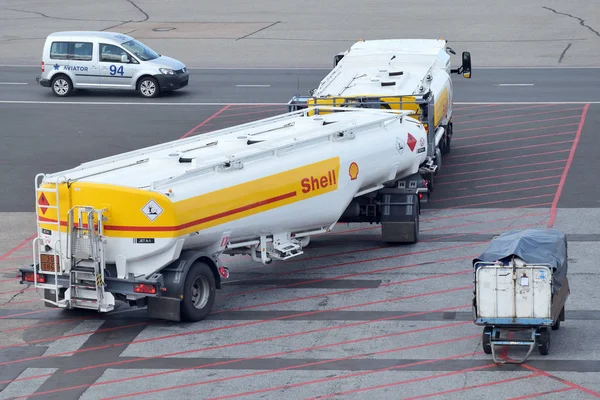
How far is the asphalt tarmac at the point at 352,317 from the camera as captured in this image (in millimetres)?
15688

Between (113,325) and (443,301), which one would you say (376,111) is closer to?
(443,301)

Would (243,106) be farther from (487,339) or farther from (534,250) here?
(487,339)

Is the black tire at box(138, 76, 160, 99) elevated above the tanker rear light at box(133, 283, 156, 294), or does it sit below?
above

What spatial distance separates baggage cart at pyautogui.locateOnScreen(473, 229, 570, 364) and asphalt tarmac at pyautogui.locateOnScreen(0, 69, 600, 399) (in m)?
0.40

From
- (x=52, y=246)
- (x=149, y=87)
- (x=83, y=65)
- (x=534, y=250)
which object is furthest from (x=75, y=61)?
(x=534, y=250)

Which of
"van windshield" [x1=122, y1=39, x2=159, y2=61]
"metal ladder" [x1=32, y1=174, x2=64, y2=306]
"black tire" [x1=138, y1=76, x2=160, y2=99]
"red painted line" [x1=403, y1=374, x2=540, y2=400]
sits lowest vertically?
"red painted line" [x1=403, y1=374, x2=540, y2=400]

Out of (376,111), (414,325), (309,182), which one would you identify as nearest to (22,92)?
(376,111)

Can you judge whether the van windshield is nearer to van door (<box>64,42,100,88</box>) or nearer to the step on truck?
van door (<box>64,42,100,88</box>)

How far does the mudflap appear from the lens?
18047 mm

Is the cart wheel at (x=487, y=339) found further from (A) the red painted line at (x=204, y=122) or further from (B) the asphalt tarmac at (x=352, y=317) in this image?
(A) the red painted line at (x=204, y=122)

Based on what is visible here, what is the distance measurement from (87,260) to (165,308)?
1.50 meters

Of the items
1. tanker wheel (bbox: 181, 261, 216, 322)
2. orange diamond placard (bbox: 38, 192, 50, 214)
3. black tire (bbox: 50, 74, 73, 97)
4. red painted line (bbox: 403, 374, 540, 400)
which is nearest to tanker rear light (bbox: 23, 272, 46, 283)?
orange diamond placard (bbox: 38, 192, 50, 214)

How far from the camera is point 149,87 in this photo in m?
40.8

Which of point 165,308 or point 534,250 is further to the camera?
point 165,308
